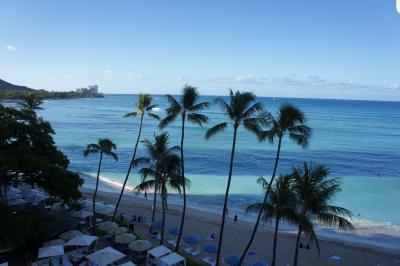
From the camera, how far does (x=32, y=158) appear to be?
14484mm

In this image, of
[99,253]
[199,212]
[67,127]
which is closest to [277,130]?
[99,253]

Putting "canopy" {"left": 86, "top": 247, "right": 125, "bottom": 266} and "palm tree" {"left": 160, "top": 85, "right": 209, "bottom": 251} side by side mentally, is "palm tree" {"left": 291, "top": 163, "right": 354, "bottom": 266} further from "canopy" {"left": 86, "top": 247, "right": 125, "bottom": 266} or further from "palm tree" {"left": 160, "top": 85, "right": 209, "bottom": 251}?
"canopy" {"left": 86, "top": 247, "right": 125, "bottom": 266}

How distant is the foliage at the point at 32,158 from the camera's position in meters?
14.4

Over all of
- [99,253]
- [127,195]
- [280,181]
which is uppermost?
[280,181]

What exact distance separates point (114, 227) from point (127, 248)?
1801mm

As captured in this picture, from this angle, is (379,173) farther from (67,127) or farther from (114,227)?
(67,127)

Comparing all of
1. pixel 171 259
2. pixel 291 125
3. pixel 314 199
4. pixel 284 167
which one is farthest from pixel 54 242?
pixel 284 167

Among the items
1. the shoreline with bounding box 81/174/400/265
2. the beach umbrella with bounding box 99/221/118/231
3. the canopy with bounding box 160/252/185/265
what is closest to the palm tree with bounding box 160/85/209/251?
the canopy with bounding box 160/252/185/265

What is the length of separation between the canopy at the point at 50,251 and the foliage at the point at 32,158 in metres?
2.18

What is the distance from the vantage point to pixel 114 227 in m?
21.0

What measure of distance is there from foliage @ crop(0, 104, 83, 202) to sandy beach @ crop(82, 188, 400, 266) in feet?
28.6

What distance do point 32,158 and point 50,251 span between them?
4.36m

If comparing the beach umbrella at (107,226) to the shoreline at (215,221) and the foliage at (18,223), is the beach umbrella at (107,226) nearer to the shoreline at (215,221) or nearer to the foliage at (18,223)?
the shoreline at (215,221)

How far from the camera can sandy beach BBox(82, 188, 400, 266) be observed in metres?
22.7
